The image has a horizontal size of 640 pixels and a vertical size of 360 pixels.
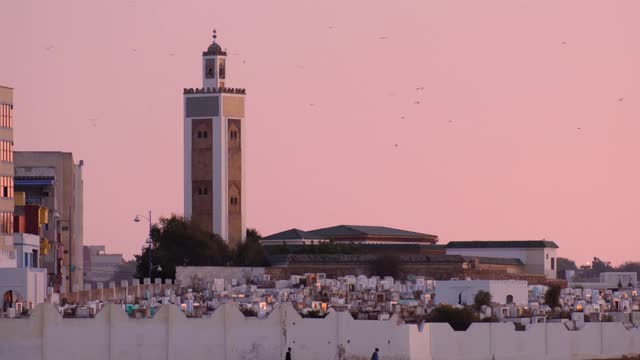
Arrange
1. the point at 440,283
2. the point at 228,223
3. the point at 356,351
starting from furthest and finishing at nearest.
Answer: the point at 228,223
the point at 440,283
the point at 356,351

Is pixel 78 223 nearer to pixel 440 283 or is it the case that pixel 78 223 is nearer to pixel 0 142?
pixel 440 283

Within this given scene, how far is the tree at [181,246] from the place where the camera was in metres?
111

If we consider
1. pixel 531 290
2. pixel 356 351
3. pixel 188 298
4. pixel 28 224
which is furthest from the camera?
pixel 531 290

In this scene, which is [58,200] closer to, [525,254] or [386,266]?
[386,266]

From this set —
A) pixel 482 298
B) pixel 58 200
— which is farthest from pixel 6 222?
pixel 58 200

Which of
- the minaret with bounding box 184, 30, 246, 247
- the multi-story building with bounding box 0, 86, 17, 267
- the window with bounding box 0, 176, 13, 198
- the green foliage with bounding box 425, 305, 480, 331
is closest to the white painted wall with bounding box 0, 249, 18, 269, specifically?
the multi-story building with bounding box 0, 86, 17, 267

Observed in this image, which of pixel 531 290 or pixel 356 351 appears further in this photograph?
pixel 531 290

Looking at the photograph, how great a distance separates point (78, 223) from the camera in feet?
353

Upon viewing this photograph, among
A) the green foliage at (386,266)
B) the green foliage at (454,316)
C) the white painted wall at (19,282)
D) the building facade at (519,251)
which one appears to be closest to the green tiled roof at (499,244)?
the building facade at (519,251)

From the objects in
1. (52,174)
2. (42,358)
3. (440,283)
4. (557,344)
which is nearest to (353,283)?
(440,283)

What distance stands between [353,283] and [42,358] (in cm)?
4056

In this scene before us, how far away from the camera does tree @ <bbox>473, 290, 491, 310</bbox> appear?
84312 millimetres

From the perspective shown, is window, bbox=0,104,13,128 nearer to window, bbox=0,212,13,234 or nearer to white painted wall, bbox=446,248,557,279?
window, bbox=0,212,13,234

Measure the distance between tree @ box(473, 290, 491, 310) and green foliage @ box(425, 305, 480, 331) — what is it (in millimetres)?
9247
